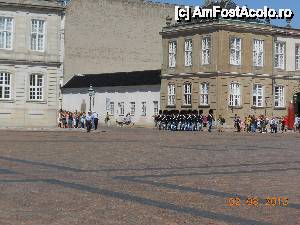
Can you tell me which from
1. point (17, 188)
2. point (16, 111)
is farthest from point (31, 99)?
point (17, 188)

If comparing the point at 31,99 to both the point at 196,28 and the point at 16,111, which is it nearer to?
the point at 16,111

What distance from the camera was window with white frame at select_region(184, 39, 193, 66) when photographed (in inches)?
2303

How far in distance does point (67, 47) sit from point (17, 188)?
Result: 62.6m

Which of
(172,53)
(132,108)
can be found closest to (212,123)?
(172,53)

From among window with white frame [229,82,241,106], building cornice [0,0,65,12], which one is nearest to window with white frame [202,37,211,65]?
window with white frame [229,82,241,106]

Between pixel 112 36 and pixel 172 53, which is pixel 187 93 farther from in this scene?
pixel 112 36

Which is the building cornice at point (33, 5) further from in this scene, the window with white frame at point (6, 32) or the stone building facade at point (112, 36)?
the stone building facade at point (112, 36)

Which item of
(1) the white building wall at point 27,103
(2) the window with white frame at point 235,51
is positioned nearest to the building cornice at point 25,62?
(1) the white building wall at point 27,103

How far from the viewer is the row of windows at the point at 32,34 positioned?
4634cm

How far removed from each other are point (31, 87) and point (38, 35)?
3.85m

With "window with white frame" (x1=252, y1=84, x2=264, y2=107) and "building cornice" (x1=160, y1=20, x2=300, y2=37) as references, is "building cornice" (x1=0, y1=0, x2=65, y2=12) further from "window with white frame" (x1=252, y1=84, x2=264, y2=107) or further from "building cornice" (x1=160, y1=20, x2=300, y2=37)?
"window with white frame" (x1=252, y1=84, x2=264, y2=107)

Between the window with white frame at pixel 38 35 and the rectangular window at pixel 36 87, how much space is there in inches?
80.8

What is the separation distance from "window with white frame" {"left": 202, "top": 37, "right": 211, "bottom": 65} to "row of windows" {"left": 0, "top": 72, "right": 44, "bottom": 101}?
15.8m

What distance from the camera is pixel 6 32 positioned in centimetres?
4650
